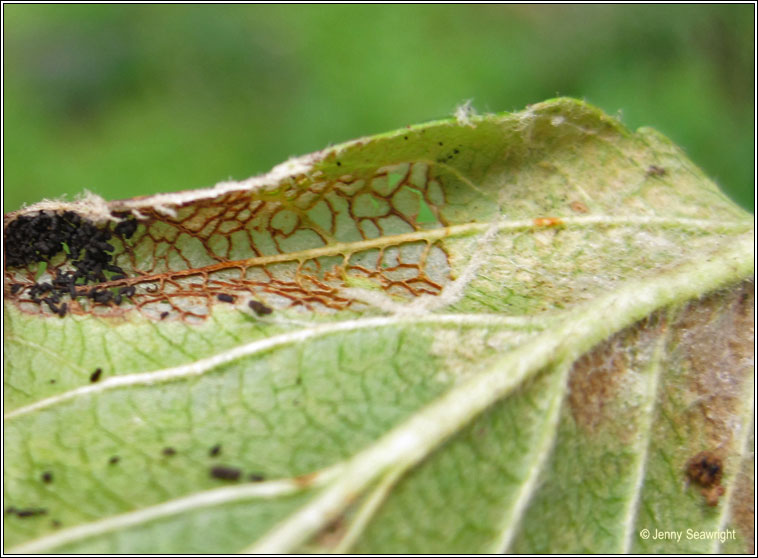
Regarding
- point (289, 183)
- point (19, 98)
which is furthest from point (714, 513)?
point (19, 98)

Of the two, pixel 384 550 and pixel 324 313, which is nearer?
pixel 384 550

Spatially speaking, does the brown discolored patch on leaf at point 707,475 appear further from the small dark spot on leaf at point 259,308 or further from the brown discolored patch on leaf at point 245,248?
the small dark spot on leaf at point 259,308

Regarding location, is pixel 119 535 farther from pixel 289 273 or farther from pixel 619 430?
pixel 619 430

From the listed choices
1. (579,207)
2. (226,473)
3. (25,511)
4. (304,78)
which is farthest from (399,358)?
(304,78)

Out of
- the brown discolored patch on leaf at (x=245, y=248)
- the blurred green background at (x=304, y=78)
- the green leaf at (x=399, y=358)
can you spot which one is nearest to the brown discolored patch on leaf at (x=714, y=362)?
the green leaf at (x=399, y=358)

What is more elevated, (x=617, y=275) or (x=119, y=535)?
(x=617, y=275)

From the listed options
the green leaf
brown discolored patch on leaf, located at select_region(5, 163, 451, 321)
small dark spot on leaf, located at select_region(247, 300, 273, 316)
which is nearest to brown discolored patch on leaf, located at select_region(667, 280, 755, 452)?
the green leaf
